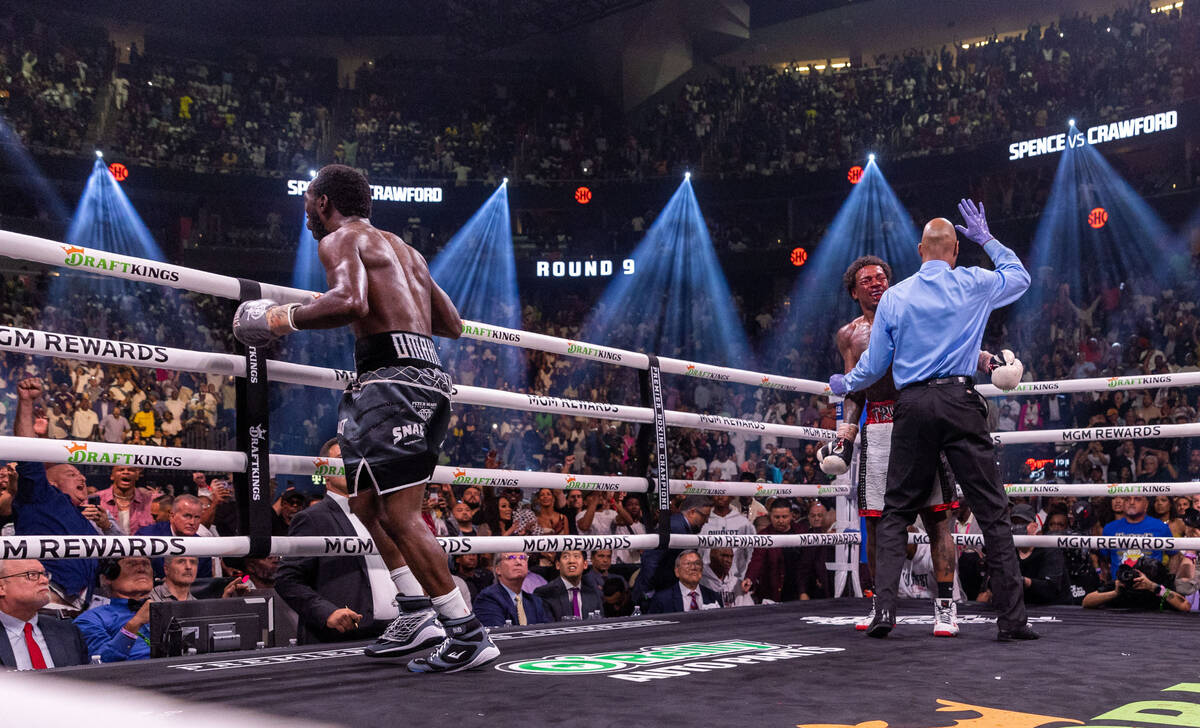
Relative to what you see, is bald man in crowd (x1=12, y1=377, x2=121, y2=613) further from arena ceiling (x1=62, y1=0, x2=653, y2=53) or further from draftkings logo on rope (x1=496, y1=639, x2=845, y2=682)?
arena ceiling (x1=62, y1=0, x2=653, y2=53)

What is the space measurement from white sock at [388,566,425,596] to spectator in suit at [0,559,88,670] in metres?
Answer: 1.22

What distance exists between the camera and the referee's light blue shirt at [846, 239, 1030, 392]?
3.47m

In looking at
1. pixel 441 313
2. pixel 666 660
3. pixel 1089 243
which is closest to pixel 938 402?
pixel 666 660

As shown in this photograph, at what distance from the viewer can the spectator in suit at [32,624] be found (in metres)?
3.10

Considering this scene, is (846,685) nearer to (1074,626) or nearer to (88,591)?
(1074,626)

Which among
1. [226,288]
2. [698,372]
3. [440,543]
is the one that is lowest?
[440,543]

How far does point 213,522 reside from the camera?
599cm

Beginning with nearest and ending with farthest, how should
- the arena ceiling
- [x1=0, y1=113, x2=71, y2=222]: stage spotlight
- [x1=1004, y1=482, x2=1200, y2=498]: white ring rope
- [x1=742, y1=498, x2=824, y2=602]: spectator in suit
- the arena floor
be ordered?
1. the arena floor
2. [x1=1004, y1=482, x2=1200, y2=498]: white ring rope
3. [x1=742, y1=498, x2=824, y2=602]: spectator in suit
4. [x1=0, y1=113, x2=71, y2=222]: stage spotlight
5. the arena ceiling

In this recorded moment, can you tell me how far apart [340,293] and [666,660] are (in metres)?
1.28

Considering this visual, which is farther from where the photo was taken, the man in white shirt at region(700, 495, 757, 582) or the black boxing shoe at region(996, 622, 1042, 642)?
the man in white shirt at region(700, 495, 757, 582)

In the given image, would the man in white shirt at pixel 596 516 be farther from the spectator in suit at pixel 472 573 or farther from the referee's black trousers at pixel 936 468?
the referee's black trousers at pixel 936 468

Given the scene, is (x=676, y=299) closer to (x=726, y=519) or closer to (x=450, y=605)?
(x=726, y=519)

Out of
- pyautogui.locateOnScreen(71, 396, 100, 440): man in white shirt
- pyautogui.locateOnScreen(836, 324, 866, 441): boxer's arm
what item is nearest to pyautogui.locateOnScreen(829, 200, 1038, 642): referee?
pyautogui.locateOnScreen(836, 324, 866, 441): boxer's arm

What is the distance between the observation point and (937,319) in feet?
11.4
